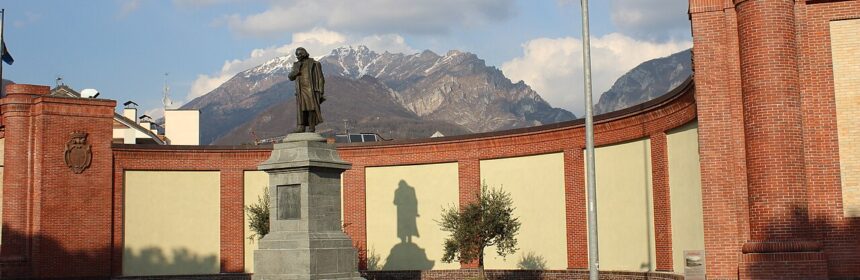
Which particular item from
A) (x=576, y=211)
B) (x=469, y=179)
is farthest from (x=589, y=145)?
(x=469, y=179)

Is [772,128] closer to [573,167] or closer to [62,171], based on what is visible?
[573,167]

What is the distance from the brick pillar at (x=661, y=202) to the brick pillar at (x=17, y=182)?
931 inches

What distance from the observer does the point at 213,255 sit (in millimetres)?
40969

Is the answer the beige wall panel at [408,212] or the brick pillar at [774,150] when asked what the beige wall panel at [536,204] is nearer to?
the beige wall panel at [408,212]

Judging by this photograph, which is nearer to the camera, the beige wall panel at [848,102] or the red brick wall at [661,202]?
the beige wall panel at [848,102]

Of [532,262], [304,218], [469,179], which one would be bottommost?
[532,262]

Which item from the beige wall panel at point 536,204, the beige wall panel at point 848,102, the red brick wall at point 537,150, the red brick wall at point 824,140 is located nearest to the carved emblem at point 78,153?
the red brick wall at point 537,150

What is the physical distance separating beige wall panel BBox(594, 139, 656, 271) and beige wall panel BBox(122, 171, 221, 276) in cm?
1690

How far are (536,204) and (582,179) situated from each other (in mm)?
2553

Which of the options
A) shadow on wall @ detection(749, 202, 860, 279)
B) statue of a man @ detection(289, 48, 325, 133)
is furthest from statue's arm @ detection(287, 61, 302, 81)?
shadow on wall @ detection(749, 202, 860, 279)

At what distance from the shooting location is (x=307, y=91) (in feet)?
80.3

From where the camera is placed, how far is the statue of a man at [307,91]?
80.4 feet

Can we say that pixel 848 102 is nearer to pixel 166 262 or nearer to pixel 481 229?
pixel 481 229

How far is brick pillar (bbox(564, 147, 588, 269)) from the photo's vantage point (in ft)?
116
